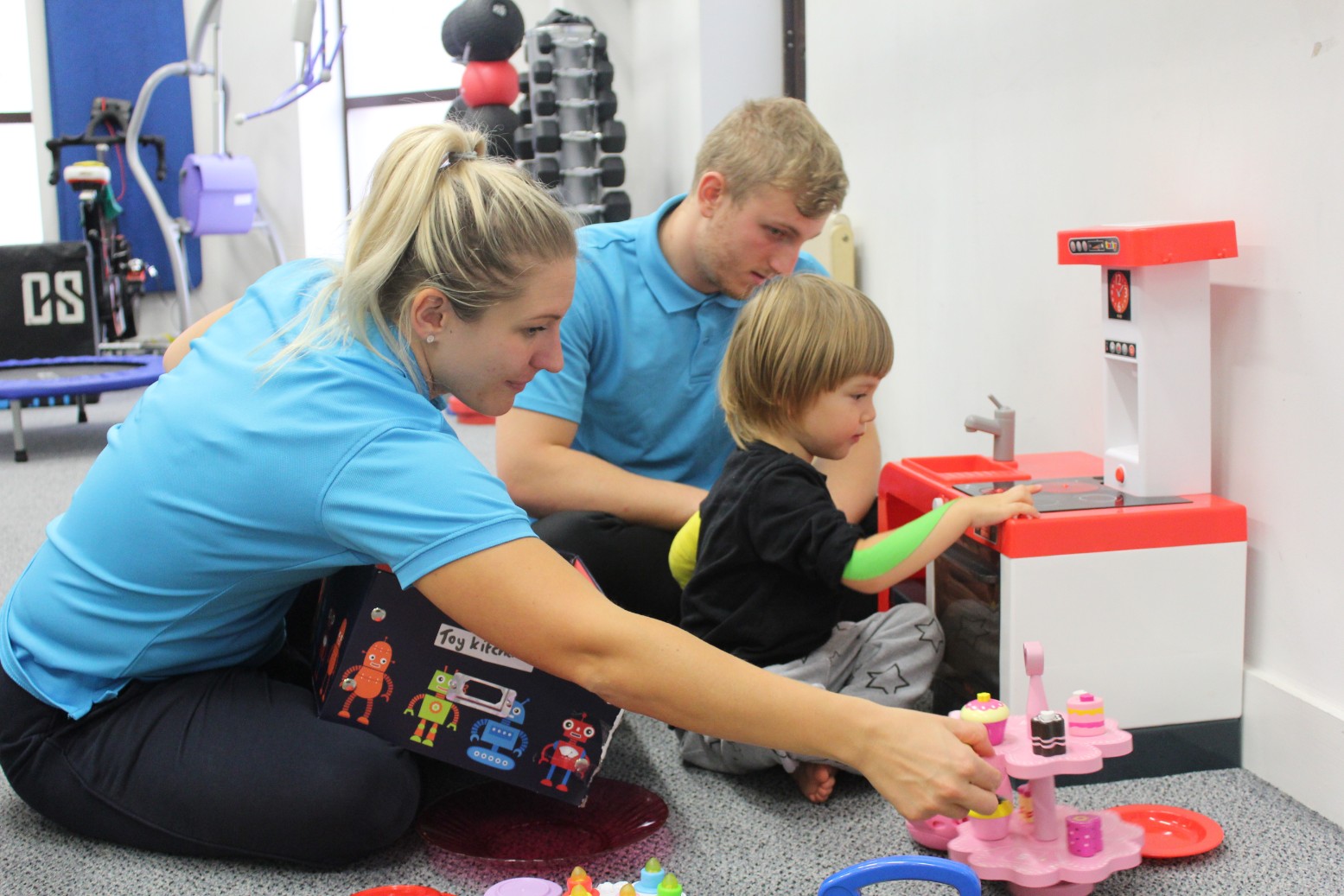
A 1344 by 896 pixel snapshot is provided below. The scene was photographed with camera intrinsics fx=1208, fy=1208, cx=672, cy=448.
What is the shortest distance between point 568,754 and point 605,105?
8.94 ft

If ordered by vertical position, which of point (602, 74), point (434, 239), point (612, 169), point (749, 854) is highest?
point (602, 74)

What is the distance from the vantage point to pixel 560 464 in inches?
68.8

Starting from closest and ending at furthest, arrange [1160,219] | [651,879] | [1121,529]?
1. [651,879]
2. [1121,529]
3. [1160,219]

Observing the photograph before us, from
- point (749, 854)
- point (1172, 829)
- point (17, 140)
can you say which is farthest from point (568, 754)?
point (17, 140)

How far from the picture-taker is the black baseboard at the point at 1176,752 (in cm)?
142

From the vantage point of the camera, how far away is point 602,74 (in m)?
3.62

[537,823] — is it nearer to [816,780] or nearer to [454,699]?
[454,699]

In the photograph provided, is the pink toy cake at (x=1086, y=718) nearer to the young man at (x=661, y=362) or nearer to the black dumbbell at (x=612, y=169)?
the young man at (x=661, y=362)

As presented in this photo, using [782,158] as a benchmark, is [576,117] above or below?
above

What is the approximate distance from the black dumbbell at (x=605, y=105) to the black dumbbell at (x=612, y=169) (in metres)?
0.12

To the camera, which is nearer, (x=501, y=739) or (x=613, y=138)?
(x=501, y=739)

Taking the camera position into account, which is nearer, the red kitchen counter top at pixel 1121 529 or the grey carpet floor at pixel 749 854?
the grey carpet floor at pixel 749 854

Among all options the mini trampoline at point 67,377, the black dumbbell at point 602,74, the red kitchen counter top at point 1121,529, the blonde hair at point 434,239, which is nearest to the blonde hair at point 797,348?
the red kitchen counter top at point 1121,529

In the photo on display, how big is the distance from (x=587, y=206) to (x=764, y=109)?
200 centimetres
